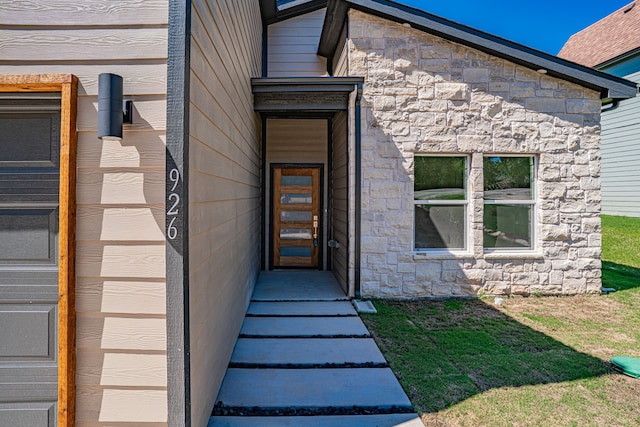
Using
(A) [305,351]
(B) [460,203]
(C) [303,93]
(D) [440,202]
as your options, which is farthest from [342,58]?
(A) [305,351]

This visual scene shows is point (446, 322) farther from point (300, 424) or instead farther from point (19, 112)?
point (19, 112)

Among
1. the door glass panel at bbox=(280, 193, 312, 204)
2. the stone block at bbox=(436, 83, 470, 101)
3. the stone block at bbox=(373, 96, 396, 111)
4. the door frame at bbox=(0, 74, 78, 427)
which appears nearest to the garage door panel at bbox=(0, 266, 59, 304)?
the door frame at bbox=(0, 74, 78, 427)

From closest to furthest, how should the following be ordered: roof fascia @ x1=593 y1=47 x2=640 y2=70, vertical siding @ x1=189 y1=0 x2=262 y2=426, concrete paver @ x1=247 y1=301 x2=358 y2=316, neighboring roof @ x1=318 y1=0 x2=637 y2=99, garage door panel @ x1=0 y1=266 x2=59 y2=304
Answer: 1. garage door panel @ x1=0 y1=266 x2=59 y2=304
2. vertical siding @ x1=189 y1=0 x2=262 y2=426
3. concrete paver @ x1=247 y1=301 x2=358 y2=316
4. neighboring roof @ x1=318 y1=0 x2=637 y2=99
5. roof fascia @ x1=593 y1=47 x2=640 y2=70

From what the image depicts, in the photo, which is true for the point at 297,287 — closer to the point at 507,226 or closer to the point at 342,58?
the point at 507,226

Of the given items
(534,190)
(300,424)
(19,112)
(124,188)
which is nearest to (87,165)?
(124,188)

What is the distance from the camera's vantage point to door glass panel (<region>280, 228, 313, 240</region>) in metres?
6.87

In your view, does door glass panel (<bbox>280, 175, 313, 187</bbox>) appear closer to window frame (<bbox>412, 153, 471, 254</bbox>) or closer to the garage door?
window frame (<bbox>412, 153, 471, 254</bbox>)

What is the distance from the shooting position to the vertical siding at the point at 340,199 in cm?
512

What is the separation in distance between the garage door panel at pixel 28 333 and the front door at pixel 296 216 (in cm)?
510

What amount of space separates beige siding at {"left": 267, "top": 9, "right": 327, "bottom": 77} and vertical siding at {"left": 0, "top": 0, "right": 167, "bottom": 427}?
528 centimetres

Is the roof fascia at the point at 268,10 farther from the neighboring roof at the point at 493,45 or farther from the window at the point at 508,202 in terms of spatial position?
the window at the point at 508,202

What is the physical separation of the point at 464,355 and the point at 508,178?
123 inches

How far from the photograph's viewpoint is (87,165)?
1749 mm

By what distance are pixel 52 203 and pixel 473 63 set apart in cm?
535
